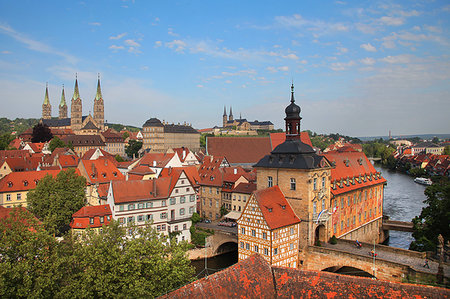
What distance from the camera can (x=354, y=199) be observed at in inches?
1609

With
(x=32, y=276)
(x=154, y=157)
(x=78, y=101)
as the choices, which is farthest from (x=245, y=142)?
(x=78, y=101)

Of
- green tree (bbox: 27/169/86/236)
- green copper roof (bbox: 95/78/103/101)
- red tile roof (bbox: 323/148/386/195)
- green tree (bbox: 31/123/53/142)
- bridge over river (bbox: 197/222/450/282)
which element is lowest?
bridge over river (bbox: 197/222/450/282)

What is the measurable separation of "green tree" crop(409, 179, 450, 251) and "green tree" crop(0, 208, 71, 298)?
30883mm

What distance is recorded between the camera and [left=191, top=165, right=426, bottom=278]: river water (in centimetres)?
3944

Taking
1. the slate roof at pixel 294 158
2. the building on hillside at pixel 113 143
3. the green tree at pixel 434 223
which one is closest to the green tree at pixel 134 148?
the building on hillside at pixel 113 143

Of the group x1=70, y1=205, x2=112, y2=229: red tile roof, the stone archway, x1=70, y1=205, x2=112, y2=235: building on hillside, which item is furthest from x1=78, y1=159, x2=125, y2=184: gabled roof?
the stone archway

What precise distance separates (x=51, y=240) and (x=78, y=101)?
544ft

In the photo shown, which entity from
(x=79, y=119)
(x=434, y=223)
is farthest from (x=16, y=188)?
(x=79, y=119)

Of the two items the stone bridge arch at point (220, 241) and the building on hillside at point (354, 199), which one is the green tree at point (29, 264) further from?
the stone bridge arch at point (220, 241)

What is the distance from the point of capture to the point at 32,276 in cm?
1702

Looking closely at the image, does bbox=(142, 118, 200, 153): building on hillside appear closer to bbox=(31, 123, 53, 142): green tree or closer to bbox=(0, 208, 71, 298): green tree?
bbox=(31, 123, 53, 142): green tree

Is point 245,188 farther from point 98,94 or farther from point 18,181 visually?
point 98,94

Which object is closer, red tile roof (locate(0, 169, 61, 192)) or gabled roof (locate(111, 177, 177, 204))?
gabled roof (locate(111, 177, 177, 204))

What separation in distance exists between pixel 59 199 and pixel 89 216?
21.0ft
